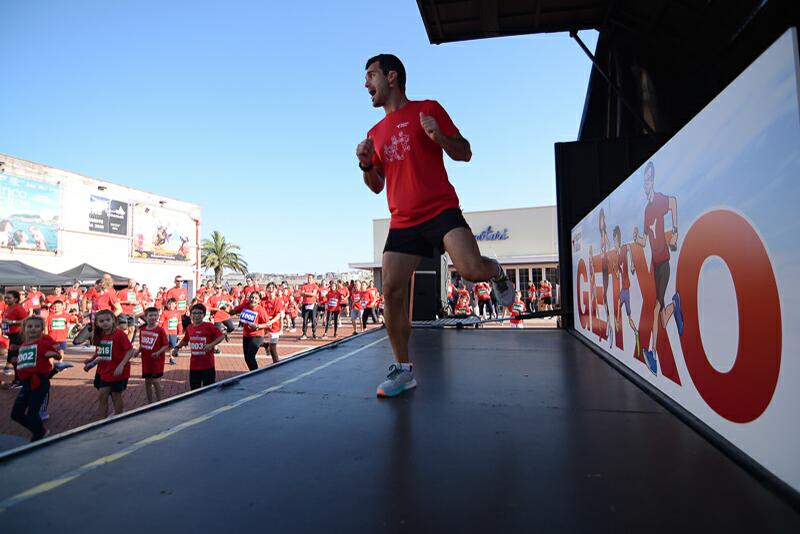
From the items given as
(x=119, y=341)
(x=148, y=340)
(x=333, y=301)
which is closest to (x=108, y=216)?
(x=333, y=301)

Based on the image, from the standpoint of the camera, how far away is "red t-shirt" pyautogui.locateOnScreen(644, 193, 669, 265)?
84.3 inches

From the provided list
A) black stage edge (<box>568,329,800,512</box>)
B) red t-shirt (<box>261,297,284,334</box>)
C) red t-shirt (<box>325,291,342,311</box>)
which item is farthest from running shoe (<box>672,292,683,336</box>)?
red t-shirt (<box>325,291,342,311</box>)

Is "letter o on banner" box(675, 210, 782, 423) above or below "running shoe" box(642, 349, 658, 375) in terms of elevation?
above

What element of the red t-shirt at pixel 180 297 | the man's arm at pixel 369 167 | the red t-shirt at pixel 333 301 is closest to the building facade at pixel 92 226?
the red t-shirt at pixel 180 297

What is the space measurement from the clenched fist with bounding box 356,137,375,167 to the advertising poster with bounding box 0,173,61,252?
876 inches

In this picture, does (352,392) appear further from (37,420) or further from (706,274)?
(37,420)

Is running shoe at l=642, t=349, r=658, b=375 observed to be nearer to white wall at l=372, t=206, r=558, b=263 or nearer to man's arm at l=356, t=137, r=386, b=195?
man's arm at l=356, t=137, r=386, b=195

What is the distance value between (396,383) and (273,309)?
445cm

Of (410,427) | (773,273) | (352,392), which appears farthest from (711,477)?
(352,392)

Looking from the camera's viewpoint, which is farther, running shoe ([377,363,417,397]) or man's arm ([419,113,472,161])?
running shoe ([377,363,417,397])

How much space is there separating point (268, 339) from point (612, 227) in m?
4.84

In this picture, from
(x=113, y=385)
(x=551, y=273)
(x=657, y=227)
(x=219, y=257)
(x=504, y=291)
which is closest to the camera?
(x=657, y=227)

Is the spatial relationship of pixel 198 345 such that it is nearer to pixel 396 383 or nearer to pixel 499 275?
pixel 396 383

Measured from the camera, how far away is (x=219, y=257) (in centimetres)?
3922
